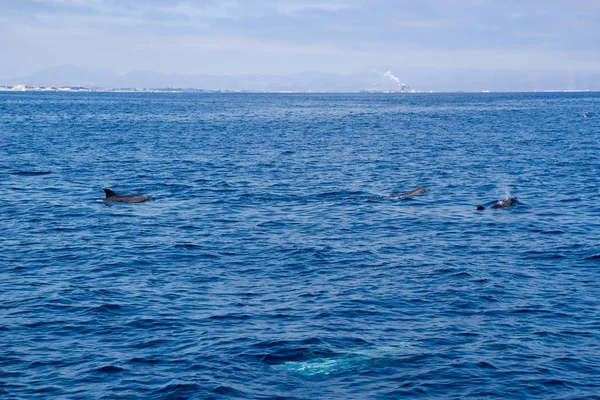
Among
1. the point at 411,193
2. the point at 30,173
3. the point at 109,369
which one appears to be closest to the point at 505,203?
the point at 411,193

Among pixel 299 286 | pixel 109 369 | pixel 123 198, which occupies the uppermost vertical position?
pixel 123 198

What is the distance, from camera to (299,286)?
81.8 feet

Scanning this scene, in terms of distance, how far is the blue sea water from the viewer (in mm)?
17656

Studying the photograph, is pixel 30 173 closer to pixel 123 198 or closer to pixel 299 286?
pixel 123 198

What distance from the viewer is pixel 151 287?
2481 centimetres

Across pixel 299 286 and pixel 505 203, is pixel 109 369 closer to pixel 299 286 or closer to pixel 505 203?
pixel 299 286

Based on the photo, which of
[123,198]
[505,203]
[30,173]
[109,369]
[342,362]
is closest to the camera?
[109,369]

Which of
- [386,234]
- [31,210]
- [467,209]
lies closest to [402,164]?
[467,209]

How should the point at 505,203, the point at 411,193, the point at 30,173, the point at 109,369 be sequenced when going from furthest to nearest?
the point at 30,173 < the point at 411,193 < the point at 505,203 < the point at 109,369

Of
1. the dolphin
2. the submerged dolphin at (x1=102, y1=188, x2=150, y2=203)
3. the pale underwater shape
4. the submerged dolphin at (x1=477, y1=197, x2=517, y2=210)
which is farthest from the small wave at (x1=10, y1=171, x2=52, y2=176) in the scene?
the pale underwater shape

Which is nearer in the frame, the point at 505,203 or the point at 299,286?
the point at 299,286

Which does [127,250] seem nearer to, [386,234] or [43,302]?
[43,302]

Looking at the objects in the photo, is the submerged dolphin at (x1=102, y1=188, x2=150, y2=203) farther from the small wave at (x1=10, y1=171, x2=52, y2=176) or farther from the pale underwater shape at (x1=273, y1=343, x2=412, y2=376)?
the pale underwater shape at (x1=273, y1=343, x2=412, y2=376)

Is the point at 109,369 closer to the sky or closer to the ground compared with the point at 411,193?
closer to the ground
